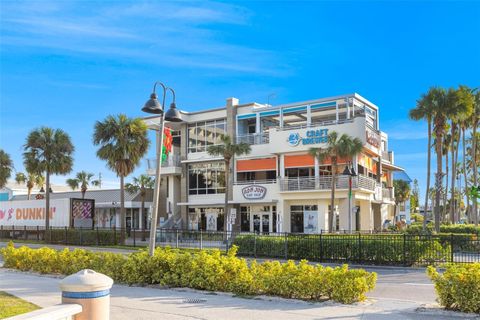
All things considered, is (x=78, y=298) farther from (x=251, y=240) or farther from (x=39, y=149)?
(x=39, y=149)

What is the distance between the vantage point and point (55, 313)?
574 cm

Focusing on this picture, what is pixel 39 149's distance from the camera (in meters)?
39.3

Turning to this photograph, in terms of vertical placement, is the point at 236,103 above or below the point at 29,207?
above

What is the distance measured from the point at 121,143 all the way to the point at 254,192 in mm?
12266

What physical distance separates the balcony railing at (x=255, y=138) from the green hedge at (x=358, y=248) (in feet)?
65.4

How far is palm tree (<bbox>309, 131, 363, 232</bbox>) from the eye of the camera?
3394 cm

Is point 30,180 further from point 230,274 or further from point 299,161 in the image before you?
point 230,274

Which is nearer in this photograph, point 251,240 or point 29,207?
point 251,240

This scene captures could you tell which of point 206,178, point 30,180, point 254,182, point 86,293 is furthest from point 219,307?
point 30,180

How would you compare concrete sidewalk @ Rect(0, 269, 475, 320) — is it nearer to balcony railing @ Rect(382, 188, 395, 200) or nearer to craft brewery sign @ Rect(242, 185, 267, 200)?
craft brewery sign @ Rect(242, 185, 267, 200)

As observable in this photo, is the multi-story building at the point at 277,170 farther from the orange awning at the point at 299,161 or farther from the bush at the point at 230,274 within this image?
the bush at the point at 230,274

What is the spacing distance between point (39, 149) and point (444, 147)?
4189 centimetres

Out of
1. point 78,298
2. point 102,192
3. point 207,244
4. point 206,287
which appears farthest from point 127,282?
point 102,192

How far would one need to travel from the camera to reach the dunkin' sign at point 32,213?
126ft
